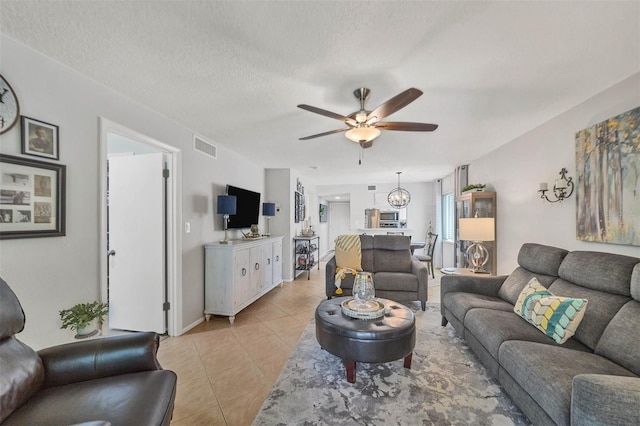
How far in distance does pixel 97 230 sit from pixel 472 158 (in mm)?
5220

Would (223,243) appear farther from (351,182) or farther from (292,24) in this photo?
(351,182)

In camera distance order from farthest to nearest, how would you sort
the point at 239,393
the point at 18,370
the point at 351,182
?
the point at 351,182 → the point at 239,393 → the point at 18,370

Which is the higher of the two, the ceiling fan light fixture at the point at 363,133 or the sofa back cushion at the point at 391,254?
the ceiling fan light fixture at the point at 363,133

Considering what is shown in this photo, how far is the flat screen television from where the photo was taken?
3.88 metres

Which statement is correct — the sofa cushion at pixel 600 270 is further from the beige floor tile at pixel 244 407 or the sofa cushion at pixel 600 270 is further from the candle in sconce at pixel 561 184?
the beige floor tile at pixel 244 407

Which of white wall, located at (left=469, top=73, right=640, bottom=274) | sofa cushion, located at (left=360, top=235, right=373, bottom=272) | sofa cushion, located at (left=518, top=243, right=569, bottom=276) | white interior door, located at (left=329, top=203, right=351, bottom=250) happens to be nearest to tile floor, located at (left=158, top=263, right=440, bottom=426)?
sofa cushion, located at (left=360, top=235, right=373, bottom=272)

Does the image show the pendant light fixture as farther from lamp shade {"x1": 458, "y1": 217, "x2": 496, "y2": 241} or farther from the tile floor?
the tile floor

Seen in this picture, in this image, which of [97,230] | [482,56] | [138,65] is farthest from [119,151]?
[482,56]

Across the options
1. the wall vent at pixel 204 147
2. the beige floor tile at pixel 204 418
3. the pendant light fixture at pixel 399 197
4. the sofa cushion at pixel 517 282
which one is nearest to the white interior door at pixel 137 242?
the wall vent at pixel 204 147

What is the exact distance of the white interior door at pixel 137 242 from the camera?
286 cm

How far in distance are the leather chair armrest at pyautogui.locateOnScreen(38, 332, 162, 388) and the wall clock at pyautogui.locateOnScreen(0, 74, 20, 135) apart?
4.26 ft

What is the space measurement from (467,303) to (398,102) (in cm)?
201

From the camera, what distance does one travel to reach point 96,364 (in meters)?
1.30

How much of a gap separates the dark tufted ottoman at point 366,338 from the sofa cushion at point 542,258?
139 centimetres
